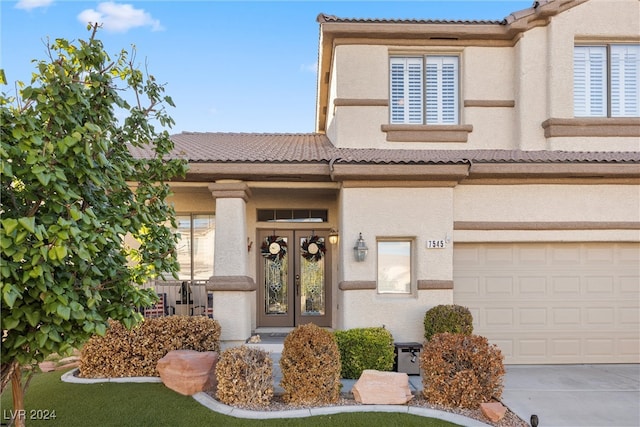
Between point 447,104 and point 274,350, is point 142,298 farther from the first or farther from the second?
point 447,104

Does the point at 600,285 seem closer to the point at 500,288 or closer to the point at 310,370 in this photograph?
the point at 500,288

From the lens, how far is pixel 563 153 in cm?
903

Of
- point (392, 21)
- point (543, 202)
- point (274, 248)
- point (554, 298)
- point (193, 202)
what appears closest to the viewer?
point (543, 202)

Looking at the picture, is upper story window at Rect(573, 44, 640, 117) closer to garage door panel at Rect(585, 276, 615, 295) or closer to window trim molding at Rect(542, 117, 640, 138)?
window trim molding at Rect(542, 117, 640, 138)

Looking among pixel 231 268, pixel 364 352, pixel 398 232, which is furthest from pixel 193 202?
pixel 364 352

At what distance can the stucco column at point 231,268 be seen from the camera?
8.22 m

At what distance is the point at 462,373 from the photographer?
5.91 m

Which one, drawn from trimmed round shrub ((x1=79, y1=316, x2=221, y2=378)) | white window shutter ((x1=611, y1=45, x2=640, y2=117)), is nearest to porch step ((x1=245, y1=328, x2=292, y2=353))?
trimmed round shrub ((x1=79, y1=316, x2=221, y2=378))

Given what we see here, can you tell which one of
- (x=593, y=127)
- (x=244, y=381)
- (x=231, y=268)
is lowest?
(x=244, y=381)

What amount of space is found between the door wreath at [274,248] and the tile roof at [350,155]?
235 cm

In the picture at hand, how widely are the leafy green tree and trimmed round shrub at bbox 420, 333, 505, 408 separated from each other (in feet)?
13.5

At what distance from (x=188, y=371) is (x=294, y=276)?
14.6 ft

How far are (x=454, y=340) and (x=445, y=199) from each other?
10.1 feet

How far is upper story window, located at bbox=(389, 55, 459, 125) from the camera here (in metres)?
9.83
